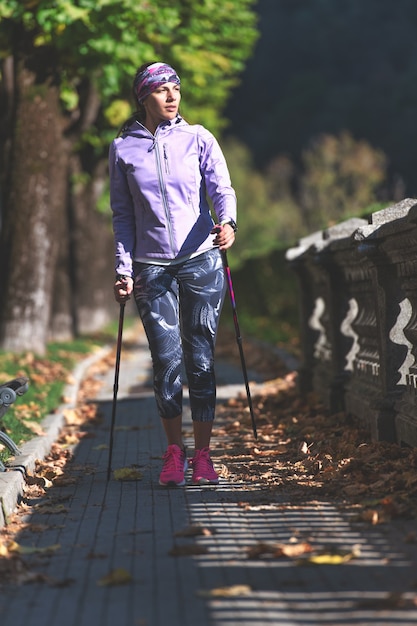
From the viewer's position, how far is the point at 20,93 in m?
17.5

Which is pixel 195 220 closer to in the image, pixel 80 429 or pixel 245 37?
pixel 80 429

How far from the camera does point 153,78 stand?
718 centimetres

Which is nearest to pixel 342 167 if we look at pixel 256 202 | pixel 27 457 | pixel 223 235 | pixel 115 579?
pixel 256 202

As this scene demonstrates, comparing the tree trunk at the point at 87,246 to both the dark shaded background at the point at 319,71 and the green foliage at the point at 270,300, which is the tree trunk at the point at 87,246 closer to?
the green foliage at the point at 270,300

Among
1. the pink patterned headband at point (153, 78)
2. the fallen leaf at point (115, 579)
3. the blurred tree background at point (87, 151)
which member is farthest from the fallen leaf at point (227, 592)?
the blurred tree background at point (87, 151)

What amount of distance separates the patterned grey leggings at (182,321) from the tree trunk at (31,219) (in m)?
10.9

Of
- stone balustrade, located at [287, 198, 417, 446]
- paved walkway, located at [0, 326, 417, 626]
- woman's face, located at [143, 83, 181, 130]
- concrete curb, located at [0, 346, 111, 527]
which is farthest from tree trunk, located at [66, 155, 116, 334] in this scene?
paved walkway, located at [0, 326, 417, 626]

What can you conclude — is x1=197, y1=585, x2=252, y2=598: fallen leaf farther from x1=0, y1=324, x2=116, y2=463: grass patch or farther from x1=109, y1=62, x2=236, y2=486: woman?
x1=0, y1=324, x2=116, y2=463: grass patch

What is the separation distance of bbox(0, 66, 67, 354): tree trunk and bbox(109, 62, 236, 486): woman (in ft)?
34.8

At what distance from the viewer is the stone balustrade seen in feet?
25.2

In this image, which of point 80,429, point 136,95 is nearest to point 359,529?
point 136,95

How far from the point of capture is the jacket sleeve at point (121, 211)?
7227 mm

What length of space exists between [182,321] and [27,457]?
149cm

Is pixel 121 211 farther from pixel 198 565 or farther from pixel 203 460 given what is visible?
pixel 198 565
